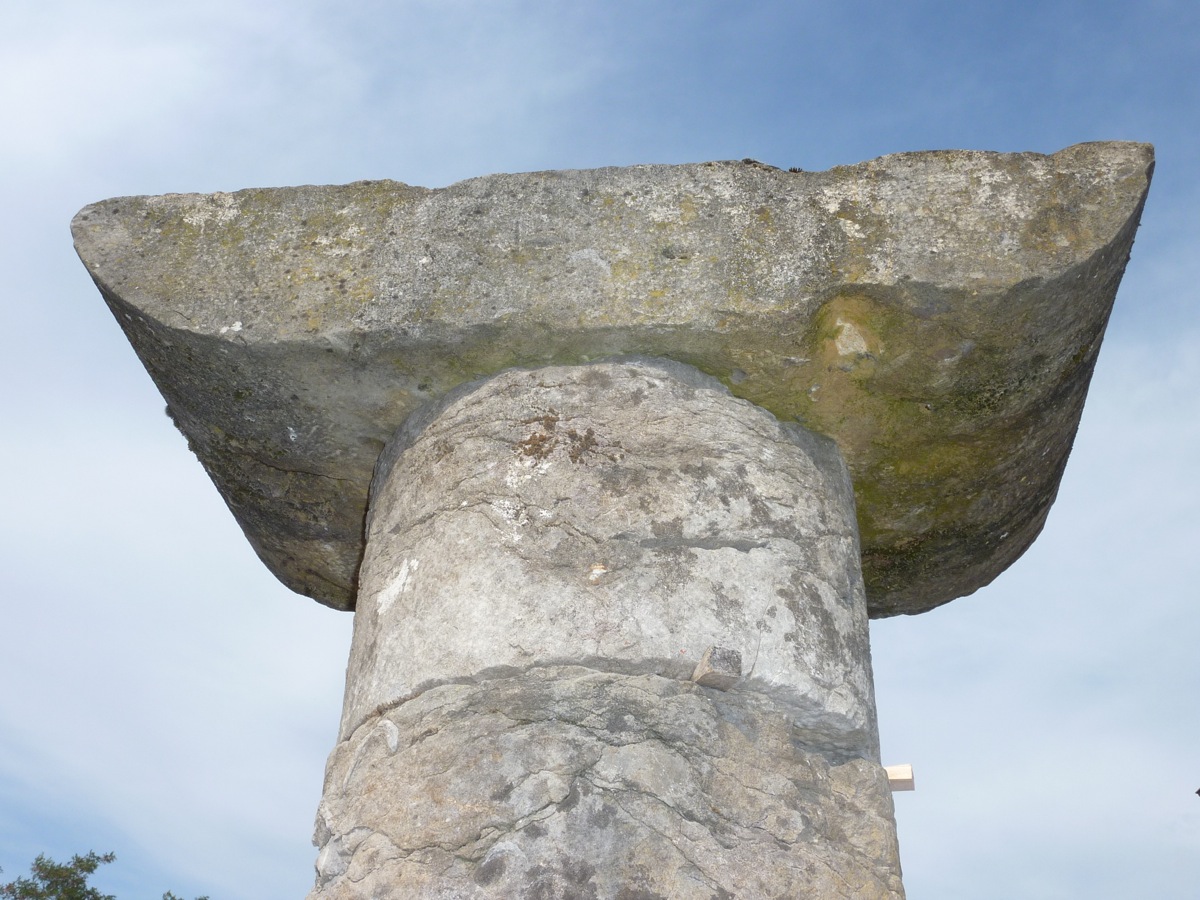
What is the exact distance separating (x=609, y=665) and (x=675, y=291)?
35.3 inches

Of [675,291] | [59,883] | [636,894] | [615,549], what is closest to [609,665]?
[615,549]

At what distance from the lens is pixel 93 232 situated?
2893mm

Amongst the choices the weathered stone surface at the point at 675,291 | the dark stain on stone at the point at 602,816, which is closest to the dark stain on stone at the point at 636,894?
the dark stain on stone at the point at 602,816

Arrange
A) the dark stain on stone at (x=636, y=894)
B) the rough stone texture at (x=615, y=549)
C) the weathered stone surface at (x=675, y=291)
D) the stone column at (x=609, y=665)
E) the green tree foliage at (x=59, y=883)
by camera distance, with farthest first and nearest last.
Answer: the green tree foliage at (x=59, y=883)
the weathered stone surface at (x=675, y=291)
the rough stone texture at (x=615, y=549)
the stone column at (x=609, y=665)
the dark stain on stone at (x=636, y=894)

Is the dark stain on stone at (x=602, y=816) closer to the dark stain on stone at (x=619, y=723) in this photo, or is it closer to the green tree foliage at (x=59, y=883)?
the dark stain on stone at (x=619, y=723)

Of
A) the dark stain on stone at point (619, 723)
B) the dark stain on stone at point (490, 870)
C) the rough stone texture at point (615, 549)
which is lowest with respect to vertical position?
the dark stain on stone at point (490, 870)

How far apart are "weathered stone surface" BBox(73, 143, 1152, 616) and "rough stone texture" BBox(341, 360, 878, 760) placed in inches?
5.6

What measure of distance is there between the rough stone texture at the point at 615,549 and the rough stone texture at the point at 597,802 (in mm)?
68

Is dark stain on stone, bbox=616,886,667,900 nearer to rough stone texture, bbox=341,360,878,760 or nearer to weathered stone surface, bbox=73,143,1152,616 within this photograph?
rough stone texture, bbox=341,360,878,760

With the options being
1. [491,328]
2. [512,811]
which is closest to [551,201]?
[491,328]

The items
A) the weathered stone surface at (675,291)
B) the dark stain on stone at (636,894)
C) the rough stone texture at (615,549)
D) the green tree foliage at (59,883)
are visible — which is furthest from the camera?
the green tree foliage at (59,883)

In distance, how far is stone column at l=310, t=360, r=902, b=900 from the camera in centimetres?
197

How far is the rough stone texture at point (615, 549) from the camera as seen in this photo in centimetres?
221

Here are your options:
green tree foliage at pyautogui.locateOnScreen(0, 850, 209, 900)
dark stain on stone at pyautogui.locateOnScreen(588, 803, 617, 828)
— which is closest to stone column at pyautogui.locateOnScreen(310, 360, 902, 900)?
dark stain on stone at pyautogui.locateOnScreen(588, 803, 617, 828)
